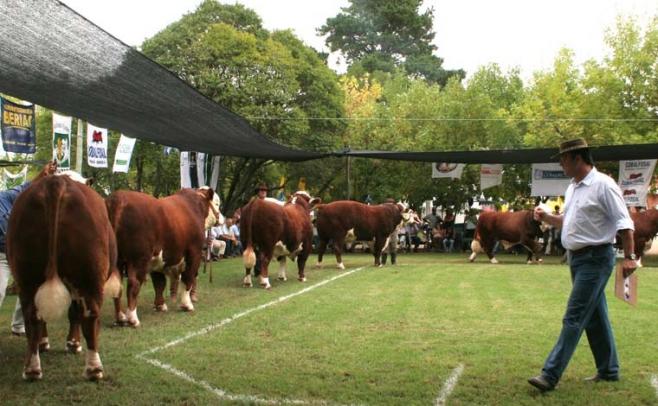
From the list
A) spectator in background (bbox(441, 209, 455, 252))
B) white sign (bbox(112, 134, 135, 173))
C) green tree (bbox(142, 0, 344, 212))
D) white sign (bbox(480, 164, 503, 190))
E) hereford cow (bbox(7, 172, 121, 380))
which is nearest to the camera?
hereford cow (bbox(7, 172, 121, 380))

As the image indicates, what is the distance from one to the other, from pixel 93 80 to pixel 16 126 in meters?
8.38

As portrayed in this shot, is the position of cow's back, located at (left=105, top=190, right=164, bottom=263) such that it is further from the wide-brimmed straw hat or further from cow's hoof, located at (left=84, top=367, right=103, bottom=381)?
the wide-brimmed straw hat

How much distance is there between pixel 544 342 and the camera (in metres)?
7.27

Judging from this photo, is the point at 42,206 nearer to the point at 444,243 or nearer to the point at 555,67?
the point at 444,243

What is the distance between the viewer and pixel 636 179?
2002 centimetres

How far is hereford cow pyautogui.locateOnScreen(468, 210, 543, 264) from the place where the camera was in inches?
805

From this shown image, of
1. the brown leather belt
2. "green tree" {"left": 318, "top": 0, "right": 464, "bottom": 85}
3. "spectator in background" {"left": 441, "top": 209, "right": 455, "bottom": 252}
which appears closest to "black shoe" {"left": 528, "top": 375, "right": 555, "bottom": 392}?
the brown leather belt

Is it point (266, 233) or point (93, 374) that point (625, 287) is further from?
point (266, 233)

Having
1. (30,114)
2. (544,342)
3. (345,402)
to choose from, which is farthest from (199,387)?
(30,114)

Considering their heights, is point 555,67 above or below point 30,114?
above

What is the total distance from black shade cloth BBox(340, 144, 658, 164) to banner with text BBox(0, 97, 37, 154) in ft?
26.4

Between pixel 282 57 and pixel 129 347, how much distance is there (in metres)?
20.5

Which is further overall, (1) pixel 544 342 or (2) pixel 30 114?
(2) pixel 30 114

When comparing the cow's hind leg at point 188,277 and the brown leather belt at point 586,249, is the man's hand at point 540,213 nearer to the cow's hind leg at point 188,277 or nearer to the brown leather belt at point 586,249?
the brown leather belt at point 586,249
